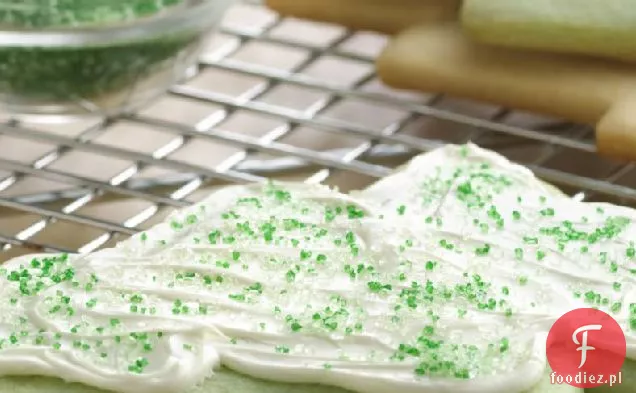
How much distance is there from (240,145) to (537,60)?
308 millimetres

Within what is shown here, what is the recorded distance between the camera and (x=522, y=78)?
4.04ft

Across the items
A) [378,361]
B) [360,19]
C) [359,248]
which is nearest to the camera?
[378,361]

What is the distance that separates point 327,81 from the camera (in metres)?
1.45

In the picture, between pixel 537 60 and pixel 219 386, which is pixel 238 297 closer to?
pixel 219 386

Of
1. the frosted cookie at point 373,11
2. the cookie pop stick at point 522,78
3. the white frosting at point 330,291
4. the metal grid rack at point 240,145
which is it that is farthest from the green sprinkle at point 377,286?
the frosted cookie at point 373,11

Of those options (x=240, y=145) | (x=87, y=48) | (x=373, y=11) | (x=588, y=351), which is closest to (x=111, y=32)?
(x=87, y=48)

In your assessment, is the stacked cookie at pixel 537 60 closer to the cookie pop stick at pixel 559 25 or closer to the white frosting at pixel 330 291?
the cookie pop stick at pixel 559 25

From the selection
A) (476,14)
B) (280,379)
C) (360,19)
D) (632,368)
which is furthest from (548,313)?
(360,19)

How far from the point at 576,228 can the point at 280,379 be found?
29 cm

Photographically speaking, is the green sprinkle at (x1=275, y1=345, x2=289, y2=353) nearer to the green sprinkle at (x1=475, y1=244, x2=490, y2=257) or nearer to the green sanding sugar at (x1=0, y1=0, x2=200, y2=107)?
the green sprinkle at (x1=475, y1=244, x2=490, y2=257)

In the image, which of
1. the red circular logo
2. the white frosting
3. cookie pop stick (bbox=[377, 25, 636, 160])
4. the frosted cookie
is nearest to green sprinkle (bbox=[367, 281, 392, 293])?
the white frosting

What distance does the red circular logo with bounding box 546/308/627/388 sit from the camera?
33.6 inches

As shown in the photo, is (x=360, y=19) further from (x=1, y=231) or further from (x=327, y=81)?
(x=1, y=231)

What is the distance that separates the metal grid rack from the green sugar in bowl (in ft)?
0.12
